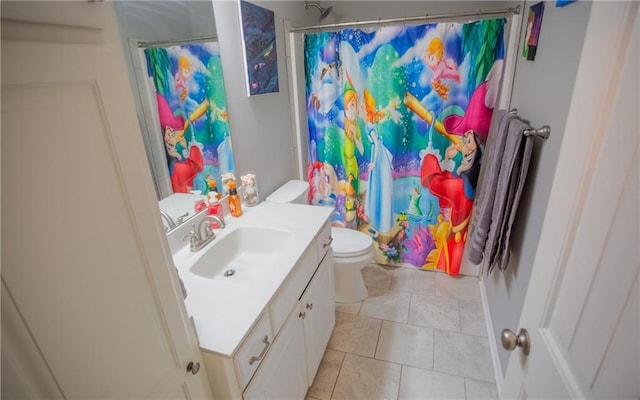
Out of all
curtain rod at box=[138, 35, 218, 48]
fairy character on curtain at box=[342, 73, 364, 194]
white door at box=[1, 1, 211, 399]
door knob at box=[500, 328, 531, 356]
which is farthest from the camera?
fairy character on curtain at box=[342, 73, 364, 194]

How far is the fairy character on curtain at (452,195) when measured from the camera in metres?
2.09

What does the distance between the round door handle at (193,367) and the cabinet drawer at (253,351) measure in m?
0.11

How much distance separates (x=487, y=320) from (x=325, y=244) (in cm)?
124

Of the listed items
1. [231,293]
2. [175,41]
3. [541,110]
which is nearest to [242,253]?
[231,293]

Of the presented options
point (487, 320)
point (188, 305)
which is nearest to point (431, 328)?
point (487, 320)

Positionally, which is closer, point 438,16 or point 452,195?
point 438,16

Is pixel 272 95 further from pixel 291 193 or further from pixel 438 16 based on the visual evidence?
pixel 438 16

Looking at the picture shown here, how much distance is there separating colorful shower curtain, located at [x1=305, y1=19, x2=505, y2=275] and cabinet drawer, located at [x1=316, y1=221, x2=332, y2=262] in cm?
85

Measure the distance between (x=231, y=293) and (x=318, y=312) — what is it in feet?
2.11

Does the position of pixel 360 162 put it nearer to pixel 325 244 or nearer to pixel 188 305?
pixel 325 244

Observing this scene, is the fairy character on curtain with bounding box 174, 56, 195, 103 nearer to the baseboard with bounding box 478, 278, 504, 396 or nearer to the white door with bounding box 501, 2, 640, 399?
the white door with bounding box 501, 2, 640, 399

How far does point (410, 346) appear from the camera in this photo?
188 cm

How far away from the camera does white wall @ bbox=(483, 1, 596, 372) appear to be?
42.0 inches

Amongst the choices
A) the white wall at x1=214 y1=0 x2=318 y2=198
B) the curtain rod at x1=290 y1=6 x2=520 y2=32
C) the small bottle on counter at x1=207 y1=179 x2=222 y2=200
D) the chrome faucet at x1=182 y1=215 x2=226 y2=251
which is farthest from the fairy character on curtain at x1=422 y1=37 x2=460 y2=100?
the chrome faucet at x1=182 y1=215 x2=226 y2=251
